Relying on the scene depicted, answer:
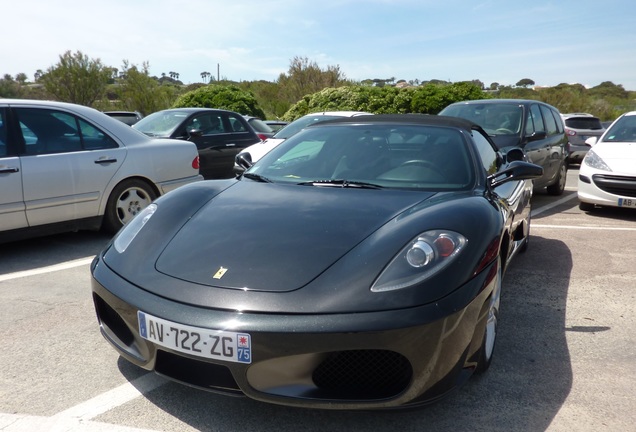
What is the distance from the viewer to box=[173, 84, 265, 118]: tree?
2008 centimetres

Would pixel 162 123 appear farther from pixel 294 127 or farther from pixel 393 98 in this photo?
pixel 393 98

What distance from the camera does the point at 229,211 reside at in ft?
9.30

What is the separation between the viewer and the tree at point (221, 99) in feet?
65.9

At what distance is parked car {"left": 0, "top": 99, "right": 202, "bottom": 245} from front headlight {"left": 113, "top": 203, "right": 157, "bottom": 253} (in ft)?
7.75

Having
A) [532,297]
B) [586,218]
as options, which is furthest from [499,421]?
[586,218]

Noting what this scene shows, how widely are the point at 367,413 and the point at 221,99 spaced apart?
19.3 meters

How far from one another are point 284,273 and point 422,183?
4.14ft

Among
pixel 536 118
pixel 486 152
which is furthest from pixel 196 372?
pixel 536 118

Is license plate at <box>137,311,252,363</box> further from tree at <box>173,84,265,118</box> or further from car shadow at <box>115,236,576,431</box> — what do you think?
tree at <box>173,84,265,118</box>

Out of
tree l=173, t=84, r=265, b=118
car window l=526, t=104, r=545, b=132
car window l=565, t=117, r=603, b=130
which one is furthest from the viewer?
tree l=173, t=84, r=265, b=118

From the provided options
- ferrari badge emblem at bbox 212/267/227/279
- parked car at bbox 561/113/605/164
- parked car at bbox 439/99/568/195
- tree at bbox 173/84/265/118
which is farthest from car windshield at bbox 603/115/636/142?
tree at bbox 173/84/265/118

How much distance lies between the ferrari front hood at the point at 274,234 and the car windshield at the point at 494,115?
5263 millimetres

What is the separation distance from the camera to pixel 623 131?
7.95m

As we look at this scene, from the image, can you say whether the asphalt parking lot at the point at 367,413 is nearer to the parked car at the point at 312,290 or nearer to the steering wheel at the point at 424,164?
the parked car at the point at 312,290
